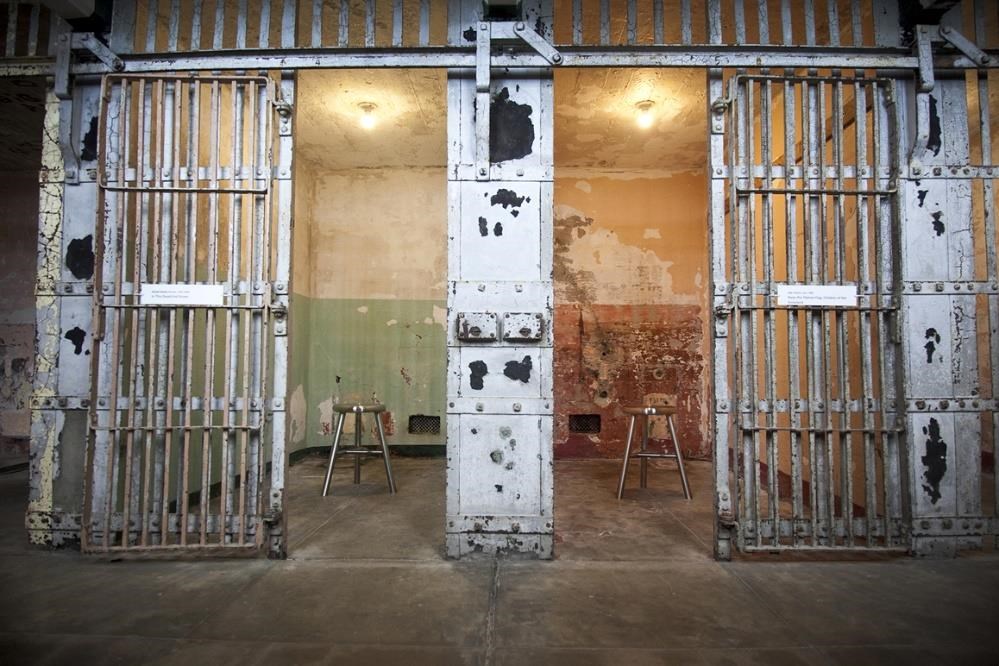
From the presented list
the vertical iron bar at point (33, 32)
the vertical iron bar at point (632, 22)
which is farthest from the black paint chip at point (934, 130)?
the vertical iron bar at point (33, 32)

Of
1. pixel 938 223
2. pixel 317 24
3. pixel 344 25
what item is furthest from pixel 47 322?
pixel 938 223

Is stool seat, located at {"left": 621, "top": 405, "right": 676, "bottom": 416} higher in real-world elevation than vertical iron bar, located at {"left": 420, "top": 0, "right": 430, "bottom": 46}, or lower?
lower

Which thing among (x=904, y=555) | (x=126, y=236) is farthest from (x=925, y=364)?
(x=126, y=236)

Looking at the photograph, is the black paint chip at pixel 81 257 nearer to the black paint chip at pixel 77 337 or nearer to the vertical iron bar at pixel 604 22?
the black paint chip at pixel 77 337

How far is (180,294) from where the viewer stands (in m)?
3.24

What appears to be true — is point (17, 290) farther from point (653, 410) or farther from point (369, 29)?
point (653, 410)

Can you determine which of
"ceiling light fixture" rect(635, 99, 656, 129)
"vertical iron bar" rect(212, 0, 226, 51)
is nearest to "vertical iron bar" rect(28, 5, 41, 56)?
"vertical iron bar" rect(212, 0, 226, 51)

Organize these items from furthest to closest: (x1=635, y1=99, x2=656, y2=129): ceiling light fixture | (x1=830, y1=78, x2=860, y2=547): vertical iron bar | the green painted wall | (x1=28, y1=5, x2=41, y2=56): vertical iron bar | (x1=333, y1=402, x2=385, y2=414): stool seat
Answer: the green painted wall, (x1=635, y1=99, x2=656, y2=129): ceiling light fixture, (x1=333, y1=402, x2=385, y2=414): stool seat, (x1=28, y1=5, x2=41, y2=56): vertical iron bar, (x1=830, y1=78, x2=860, y2=547): vertical iron bar

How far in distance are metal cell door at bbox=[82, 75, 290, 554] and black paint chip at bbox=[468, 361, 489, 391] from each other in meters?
1.17

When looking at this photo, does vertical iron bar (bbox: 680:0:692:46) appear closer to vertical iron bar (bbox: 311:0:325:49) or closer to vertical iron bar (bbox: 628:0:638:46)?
vertical iron bar (bbox: 628:0:638:46)

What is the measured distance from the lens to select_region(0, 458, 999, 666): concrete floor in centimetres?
213

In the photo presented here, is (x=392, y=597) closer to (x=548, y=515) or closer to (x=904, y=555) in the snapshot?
(x=548, y=515)

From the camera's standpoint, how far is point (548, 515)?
3.16m

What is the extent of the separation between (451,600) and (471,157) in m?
2.53
